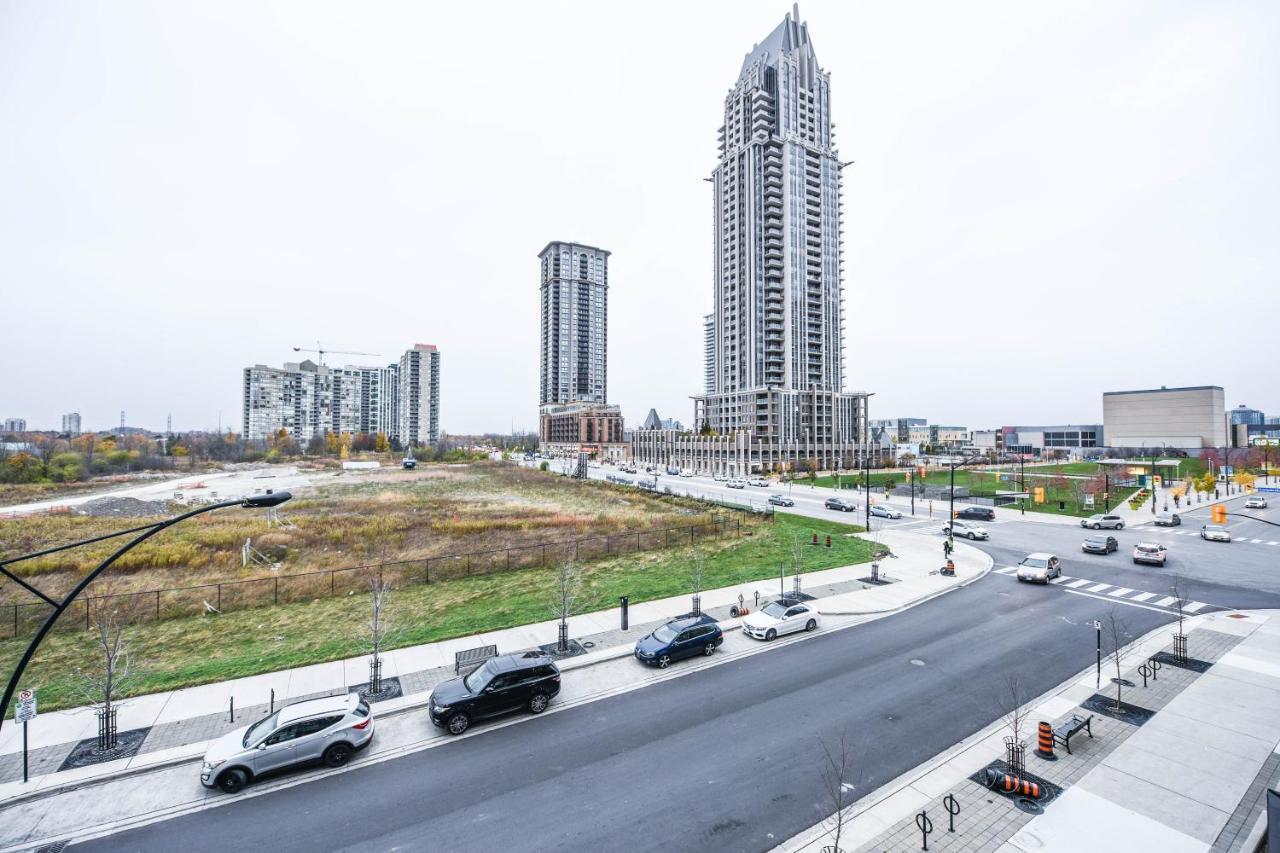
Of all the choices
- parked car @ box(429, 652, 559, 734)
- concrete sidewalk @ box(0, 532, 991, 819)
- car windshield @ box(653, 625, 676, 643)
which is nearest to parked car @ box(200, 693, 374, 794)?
concrete sidewalk @ box(0, 532, 991, 819)

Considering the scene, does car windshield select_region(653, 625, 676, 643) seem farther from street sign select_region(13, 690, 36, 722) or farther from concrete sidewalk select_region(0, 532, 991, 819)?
street sign select_region(13, 690, 36, 722)

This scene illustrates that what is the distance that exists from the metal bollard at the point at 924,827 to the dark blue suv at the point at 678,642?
8.82m

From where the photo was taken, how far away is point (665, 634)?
18500 millimetres

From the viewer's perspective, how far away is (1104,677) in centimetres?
1659

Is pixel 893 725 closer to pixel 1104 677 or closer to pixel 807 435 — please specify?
pixel 1104 677

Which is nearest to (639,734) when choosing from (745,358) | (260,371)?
(745,358)

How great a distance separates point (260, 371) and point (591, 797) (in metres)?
214

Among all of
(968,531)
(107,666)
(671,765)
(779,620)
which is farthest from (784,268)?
(107,666)

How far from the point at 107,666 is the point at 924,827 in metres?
19.5

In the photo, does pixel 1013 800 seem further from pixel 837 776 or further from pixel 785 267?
pixel 785 267

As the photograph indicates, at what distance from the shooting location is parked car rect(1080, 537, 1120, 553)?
33.6 m

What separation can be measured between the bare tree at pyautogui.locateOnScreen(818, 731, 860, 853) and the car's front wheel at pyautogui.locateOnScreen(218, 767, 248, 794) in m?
12.7

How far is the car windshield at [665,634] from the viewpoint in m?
18.2

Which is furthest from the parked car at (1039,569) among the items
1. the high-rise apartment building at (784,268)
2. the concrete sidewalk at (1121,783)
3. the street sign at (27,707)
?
the high-rise apartment building at (784,268)
